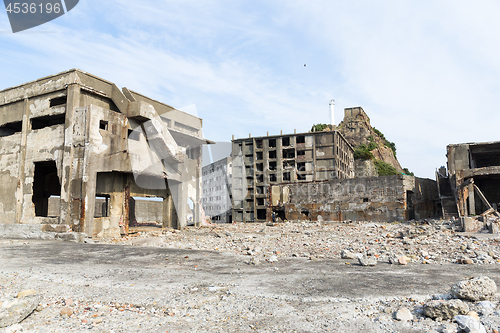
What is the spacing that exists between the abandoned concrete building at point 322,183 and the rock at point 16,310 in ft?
64.4

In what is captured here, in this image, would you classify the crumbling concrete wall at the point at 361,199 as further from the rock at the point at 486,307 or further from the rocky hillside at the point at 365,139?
the rocky hillside at the point at 365,139

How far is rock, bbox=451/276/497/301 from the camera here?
155 inches

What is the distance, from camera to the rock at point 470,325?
123 inches

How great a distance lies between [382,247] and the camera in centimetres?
913

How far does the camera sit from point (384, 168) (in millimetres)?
56906

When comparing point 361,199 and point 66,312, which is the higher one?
point 361,199

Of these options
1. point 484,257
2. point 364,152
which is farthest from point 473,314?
point 364,152

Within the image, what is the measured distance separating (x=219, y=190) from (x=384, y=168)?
2987 cm

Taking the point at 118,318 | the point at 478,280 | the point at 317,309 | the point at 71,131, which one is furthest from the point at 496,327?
the point at 71,131

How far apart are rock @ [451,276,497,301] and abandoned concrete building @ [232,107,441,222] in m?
17.3

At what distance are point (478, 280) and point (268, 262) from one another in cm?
434

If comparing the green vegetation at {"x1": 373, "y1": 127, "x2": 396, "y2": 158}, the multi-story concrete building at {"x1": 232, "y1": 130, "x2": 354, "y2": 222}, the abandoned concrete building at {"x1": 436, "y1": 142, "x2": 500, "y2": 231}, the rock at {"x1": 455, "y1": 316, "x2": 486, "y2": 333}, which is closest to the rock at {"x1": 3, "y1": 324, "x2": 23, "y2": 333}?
the rock at {"x1": 455, "y1": 316, "x2": 486, "y2": 333}

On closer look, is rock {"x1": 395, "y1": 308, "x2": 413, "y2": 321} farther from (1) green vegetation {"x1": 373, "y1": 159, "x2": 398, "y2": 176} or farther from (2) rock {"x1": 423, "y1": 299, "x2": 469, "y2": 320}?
(1) green vegetation {"x1": 373, "y1": 159, "x2": 398, "y2": 176}

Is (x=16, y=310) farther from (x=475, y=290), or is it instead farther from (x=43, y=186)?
(x=43, y=186)
